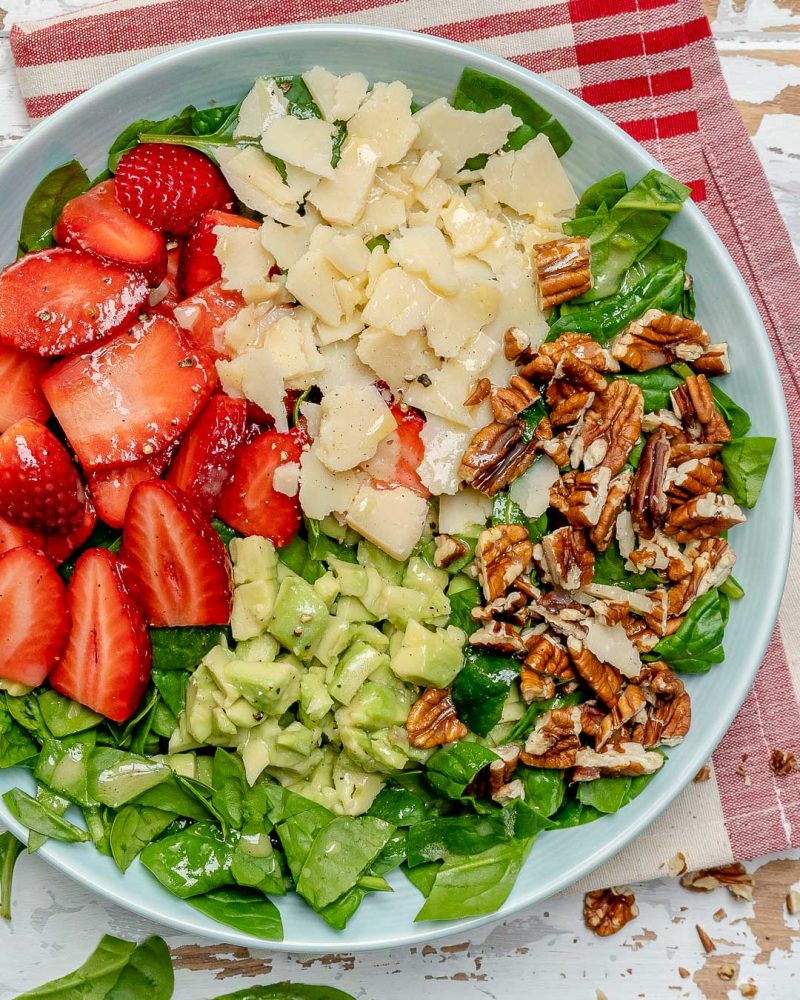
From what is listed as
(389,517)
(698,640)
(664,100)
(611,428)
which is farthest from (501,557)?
(664,100)

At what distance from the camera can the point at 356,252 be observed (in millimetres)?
1816

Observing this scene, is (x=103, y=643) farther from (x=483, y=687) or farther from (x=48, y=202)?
(x=48, y=202)

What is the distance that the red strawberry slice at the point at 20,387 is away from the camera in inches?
72.6

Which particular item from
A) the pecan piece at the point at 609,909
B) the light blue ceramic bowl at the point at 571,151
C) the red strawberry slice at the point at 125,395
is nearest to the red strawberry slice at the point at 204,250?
the red strawberry slice at the point at 125,395

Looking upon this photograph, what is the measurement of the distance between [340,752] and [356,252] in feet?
3.35

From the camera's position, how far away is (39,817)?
183 cm

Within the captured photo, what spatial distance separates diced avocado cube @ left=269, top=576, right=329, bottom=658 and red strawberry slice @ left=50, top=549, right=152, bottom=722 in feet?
0.91

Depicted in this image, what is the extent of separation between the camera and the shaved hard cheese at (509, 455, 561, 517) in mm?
1869

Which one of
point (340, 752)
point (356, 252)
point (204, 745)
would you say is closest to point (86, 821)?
point (204, 745)

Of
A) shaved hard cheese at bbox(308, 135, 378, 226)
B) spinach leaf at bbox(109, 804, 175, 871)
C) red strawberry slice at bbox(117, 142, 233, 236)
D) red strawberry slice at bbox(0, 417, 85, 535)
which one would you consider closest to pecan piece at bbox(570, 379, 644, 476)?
shaved hard cheese at bbox(308, 135, 378, 226)

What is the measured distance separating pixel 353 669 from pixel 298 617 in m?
0.16

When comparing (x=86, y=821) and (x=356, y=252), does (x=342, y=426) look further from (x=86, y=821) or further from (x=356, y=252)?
Answer: (x=86, y=821)

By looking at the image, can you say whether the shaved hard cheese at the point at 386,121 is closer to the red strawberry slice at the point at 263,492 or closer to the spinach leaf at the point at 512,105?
the spinach leaf at the point at 512,105

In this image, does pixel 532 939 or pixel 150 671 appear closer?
pixel 150 671
